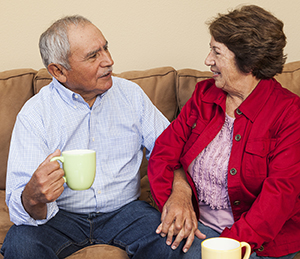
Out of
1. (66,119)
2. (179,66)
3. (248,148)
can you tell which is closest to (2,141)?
(66,119)

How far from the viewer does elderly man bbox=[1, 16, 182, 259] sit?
4.21ft

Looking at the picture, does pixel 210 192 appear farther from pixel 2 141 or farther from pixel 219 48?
pixel 2 141

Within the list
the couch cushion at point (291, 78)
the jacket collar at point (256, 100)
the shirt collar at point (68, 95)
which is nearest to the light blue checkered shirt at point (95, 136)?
the shirt collar at point (68, 95)

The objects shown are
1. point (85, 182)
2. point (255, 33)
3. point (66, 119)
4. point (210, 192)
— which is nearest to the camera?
point (85, 182)

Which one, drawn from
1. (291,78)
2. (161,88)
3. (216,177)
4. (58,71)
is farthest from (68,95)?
(291,78)

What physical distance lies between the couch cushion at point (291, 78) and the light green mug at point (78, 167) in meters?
1.17

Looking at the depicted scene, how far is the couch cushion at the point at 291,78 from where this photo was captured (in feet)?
5.77

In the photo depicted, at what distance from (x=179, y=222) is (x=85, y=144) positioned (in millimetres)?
517

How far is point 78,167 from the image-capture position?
3.32 ft

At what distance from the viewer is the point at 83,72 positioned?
4.75 ft

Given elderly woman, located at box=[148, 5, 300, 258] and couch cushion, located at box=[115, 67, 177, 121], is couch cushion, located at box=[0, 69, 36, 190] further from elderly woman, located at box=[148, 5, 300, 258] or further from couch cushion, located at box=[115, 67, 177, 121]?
elderly woman, located at box=[148, 5, 300, 258]

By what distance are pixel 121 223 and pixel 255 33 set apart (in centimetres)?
89

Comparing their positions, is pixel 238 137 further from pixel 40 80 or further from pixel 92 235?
pixel 40 80

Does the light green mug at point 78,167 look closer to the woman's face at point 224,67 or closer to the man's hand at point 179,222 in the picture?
the man's hand at point 179,222
